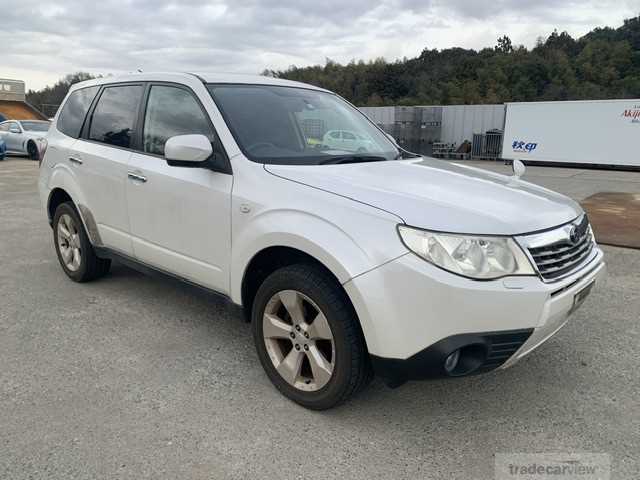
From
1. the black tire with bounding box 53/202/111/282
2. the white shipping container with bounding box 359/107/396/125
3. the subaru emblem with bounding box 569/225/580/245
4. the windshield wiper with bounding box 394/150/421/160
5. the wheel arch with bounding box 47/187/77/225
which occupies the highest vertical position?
the white shipping container with bounding box 359/107/396/125

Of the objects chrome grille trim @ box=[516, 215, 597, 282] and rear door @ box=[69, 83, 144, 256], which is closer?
chrome grille trim @ box=[516, 215, 597, 282]

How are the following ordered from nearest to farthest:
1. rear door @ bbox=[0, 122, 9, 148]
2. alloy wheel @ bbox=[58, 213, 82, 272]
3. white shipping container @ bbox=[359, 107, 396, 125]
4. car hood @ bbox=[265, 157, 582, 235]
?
car hood @ bbox=[265, 157, 582, 235] → alloy wheel @ bbox=[58, 213, 82, 272] → rear door @ bbox=[0, 122, 9, 148] → white shipping container @ bbox=[359, 107, 396, 125]

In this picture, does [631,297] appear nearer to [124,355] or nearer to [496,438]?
[496,438]

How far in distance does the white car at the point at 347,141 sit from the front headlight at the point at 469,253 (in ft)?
Result: 4.45

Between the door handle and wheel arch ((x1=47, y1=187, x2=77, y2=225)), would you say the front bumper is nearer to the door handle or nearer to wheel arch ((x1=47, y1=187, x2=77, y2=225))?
the door handle

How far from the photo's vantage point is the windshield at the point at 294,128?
10.3 feet

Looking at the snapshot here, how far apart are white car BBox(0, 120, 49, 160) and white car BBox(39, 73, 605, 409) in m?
16.7

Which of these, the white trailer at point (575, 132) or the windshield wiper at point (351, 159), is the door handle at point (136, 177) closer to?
the windshield wiper at point (351, 159)

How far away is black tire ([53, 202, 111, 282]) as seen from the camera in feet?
14.8

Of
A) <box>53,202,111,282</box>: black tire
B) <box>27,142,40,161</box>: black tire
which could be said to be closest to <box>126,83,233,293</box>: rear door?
<box>53,202,111,282</box>: black tire

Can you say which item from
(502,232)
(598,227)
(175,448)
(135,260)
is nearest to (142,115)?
(135,260)

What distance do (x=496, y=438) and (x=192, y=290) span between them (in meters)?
2.05

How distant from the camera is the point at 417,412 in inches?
111

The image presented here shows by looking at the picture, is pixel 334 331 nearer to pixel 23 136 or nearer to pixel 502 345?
pixel 502 345
